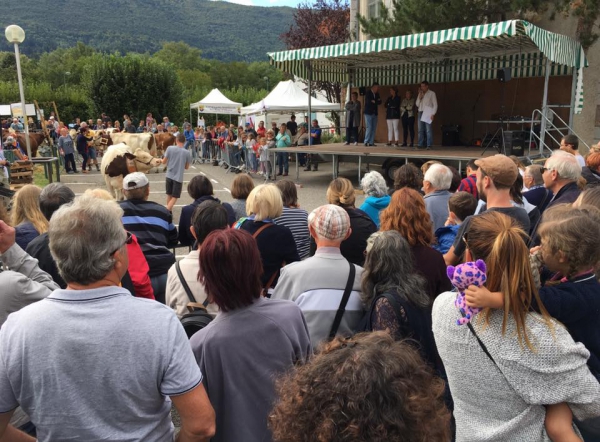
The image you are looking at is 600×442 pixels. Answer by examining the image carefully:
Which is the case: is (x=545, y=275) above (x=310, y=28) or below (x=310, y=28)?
below

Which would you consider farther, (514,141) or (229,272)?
(514,141)

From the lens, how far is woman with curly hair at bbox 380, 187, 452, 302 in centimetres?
294

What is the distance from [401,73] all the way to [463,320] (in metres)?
17.7

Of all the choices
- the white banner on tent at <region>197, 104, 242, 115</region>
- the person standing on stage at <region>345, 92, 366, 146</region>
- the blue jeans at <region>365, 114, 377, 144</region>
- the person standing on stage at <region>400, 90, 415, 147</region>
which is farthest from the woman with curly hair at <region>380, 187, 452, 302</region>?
the white banner on tent at <region>197, 104, 242, 115</region>

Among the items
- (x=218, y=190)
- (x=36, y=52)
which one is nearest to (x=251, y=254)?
(x=218, y=190)

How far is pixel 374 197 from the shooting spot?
470 cm

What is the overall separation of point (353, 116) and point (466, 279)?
15.5 meters

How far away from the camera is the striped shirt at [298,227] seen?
427cm

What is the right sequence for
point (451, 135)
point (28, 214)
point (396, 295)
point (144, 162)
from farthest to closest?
point (451, 135), point (144, 162), point (28, 214), point (396, 295)

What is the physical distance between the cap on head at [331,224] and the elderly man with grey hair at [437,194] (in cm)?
171

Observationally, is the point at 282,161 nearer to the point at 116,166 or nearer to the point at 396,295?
the point at 116,166

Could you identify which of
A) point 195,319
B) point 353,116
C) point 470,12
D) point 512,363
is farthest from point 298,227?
point 353,116

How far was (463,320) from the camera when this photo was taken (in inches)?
69.2

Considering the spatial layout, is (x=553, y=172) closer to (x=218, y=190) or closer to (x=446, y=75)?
(x=218, y=190)
